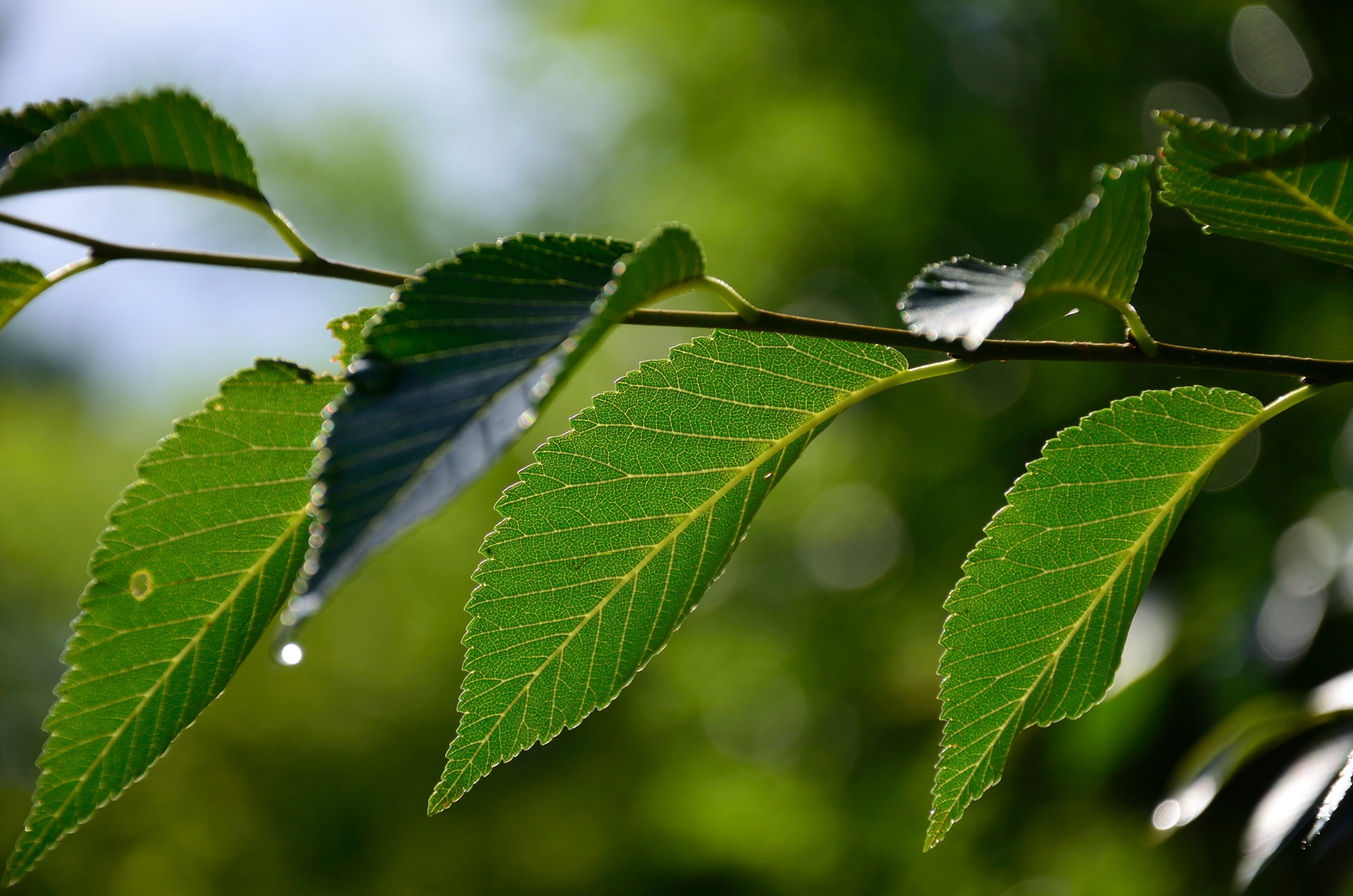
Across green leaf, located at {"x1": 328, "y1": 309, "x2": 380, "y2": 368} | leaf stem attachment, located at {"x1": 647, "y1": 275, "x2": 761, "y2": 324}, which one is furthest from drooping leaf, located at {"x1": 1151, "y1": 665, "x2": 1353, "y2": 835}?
green leaf, located at {"x1": 328, "y1": 309, "x2": 380, "y2": 368}

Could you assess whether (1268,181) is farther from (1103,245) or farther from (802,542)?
(802,542)

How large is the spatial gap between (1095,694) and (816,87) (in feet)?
13.5

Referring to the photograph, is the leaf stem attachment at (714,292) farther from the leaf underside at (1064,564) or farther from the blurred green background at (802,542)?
the blurred green background at (802,542)

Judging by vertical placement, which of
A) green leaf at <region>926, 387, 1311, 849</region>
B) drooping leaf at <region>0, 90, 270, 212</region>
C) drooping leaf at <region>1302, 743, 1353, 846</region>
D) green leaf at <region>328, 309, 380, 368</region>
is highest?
drooping leaf at <region>0, 90, 270, 212</region>

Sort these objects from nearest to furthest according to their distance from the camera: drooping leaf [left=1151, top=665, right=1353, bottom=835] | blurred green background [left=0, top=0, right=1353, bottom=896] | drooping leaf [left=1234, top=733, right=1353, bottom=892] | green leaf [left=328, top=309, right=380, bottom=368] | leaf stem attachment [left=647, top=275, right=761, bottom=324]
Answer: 1. leaf stem attachment [left=647, top=275, right=761, bottom=324]
2. green leaf [left=328, top=309, right=380, bottom=368]
3. drooping leaf [left=1234, top=733, right=1353, bottom=892]
4. drooping leaf [left=1151, top=665, right=1353, bottom=835]
5. blurred green background [left=0, top=0, right=1353, bottom=896]

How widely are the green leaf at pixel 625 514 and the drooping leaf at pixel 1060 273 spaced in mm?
82

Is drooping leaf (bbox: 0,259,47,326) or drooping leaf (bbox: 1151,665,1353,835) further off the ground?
drooping leaf (bbox: 0,259,47,326)

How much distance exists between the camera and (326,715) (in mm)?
5531

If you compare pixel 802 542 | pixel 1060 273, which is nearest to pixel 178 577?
pixel 1060 273

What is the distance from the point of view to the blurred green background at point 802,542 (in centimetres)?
215

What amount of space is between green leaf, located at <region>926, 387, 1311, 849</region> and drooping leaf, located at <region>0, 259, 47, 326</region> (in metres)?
0.47

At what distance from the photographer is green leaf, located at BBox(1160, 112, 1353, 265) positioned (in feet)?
1.38

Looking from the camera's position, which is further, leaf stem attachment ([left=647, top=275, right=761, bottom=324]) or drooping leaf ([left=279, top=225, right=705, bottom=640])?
leaf stem attachment ([left=647, top=275, right=761, bottom=324])

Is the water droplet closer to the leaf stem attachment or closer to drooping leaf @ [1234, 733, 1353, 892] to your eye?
the leaf stem attachment
